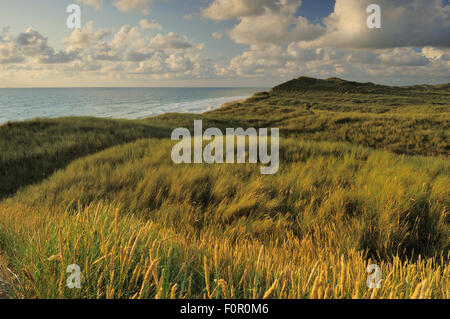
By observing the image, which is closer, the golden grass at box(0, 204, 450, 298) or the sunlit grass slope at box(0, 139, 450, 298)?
the golden grass at box(0, 204, 450, 298)

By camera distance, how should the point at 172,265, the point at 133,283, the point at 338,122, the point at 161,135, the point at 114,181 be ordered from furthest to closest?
the point at 338,122, the point at 161,135, the point at 114,181, the point at 172,265, the point at 133,283

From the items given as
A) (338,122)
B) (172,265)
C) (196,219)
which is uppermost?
(338,122)

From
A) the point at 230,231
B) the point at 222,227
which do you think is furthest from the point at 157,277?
the point at 222,227

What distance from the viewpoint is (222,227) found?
302cm

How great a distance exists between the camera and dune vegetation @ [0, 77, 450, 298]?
1107 mm

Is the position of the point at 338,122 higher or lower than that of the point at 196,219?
higher

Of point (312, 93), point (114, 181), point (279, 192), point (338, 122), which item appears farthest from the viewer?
point (312, 93)

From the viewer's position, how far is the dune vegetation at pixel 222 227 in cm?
111

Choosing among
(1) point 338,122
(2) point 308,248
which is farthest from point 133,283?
(1) point 338,122

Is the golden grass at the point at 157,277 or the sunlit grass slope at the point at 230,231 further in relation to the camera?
the sunlit grass slope at the point at 230,231

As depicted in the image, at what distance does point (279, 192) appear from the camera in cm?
395
